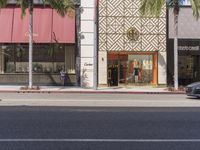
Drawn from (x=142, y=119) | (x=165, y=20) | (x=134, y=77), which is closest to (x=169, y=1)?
(x=165, y=20)

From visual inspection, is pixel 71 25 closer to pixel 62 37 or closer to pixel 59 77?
pixel 62 37

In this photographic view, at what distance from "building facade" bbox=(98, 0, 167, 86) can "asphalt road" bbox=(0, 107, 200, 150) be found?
882 inches

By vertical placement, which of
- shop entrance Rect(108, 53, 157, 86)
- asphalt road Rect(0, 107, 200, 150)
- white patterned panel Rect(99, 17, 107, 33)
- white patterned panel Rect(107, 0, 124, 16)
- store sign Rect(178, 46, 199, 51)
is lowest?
asphalt road Rect(0, 107, 200, 150)

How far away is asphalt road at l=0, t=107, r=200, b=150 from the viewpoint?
10477 mm

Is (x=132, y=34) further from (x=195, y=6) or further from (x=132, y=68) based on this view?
(x=195, y=6)

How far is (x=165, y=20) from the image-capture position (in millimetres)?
40250

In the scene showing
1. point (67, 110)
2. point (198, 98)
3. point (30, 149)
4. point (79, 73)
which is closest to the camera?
point (30, 149)

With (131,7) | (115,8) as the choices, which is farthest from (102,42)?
(131,7)

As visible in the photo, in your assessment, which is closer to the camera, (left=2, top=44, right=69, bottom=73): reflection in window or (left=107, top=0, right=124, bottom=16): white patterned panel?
(left=2, top=44, right=69, bottom=73): reflection in window

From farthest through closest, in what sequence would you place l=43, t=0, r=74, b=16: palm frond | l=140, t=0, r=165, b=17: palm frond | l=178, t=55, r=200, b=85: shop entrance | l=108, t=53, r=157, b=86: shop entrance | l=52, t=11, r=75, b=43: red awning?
l=178, t=55, r=200, b=85: shop entrance
l=108, t=53, r=157, b=86: shop entrance
l=52, t=11, r=75, b=43: red awning
l=43, t=0, r=74, b=16: palm frond
l=140, t=0, r=165, b=17: palm frond

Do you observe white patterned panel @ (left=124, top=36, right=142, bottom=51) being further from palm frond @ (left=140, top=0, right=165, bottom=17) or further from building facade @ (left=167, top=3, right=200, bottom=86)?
palm frond @ (left=140, top=0, right=165, bottom=17)

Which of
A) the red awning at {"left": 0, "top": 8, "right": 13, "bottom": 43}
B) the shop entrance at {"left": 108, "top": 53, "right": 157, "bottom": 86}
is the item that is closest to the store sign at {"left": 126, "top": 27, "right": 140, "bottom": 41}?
the shop entrance at {"left": 108, "top": 53, "right": 157, "bottom": 86}

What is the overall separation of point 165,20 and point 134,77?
190 inches

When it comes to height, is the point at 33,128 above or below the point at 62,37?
below
